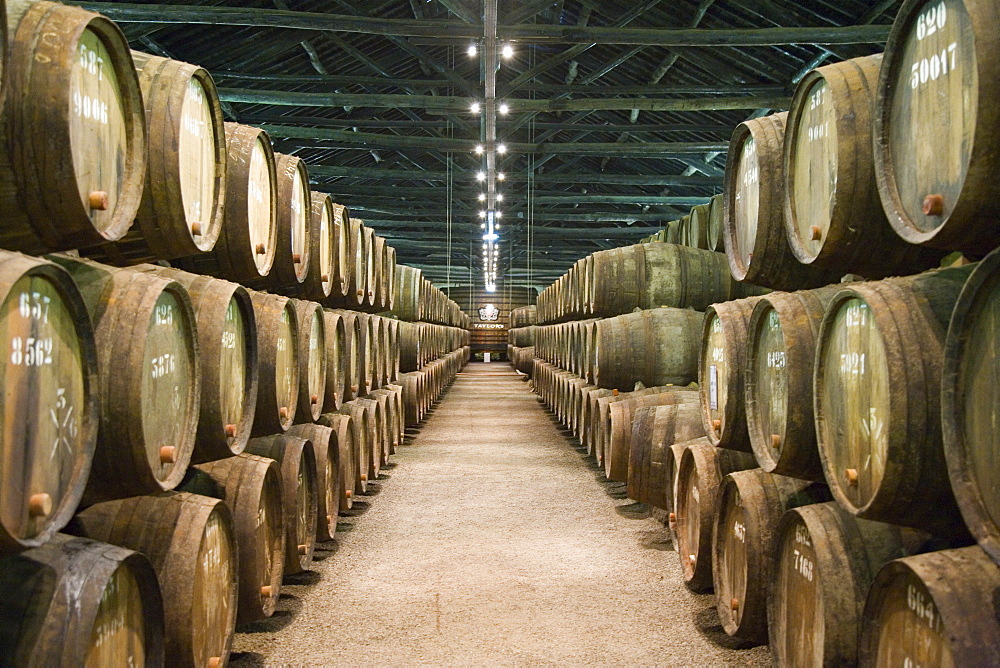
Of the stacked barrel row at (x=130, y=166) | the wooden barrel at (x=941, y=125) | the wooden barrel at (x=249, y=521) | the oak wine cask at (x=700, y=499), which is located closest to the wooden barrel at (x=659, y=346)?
Result: the oak wine cask at (x=700, y=499)

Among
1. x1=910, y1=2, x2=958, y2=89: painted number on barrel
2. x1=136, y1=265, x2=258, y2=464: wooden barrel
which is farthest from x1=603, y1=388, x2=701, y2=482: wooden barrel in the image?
x1=910, y1=2, x2=958, y2=89: painted number on barrel

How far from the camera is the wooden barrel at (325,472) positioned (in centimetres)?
463

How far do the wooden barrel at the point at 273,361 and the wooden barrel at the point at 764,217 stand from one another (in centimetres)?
232

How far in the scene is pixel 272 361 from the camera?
3.87m

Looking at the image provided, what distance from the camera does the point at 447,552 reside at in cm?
479

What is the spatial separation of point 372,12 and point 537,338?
9.39 m

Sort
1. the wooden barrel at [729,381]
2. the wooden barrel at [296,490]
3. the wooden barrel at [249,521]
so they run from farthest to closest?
the wooden barrel at [296,490] → the wooden barrel at [729,381] → the wooden barrel at [249,521]

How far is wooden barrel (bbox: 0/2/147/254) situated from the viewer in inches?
74.2

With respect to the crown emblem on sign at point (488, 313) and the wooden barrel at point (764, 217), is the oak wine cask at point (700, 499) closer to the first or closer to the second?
the wooden barrel at point (764, 217)

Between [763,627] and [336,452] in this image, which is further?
[336,452]

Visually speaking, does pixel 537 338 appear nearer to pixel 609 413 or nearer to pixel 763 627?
pixel 609 413

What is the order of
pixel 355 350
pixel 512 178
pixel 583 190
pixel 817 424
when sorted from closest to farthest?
pixel 817 424, pixel 355 350, pixel 512 178, pixel 583 190

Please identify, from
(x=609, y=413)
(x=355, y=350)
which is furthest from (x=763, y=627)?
(x=355, y=350)

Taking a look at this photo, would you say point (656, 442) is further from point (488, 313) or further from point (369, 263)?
point (488, 313)
